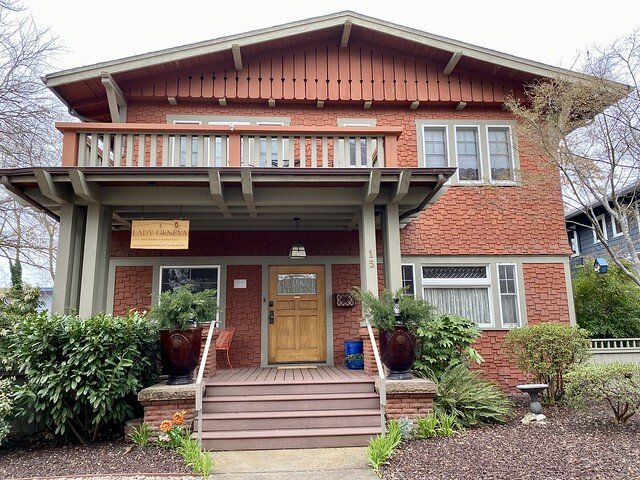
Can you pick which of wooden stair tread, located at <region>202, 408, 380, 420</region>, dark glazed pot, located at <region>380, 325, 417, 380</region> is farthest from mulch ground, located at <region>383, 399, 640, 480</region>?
dark glazed pot, located at <region>380, 325, 417, 380</region>

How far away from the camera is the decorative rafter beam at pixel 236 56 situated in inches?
338

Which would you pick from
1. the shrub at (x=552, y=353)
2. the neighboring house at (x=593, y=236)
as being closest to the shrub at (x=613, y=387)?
the shrub at (x=552, y=353)

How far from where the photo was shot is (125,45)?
120 feet

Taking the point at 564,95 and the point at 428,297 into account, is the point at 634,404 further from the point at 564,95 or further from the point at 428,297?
the point at 564,95

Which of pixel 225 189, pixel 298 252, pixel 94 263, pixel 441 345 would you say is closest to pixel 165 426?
pixel 94 263

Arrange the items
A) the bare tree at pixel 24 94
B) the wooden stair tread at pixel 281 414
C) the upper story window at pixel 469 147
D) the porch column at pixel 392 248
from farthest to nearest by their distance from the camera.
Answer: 1. the bare tree at pixel 24 94
2. the upper story window at pixel 469 147
3. the porch column at pixel 392 248
4. the wooden stair tread at pixel 281 414

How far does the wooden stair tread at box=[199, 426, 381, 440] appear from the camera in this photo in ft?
17.5

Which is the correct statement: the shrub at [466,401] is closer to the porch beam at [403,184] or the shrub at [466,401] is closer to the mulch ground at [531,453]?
the mulch ground at [531,453]

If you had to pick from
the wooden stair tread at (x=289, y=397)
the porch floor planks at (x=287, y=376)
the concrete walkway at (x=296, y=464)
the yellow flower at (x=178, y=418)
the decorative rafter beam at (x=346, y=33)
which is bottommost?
the concrete walkway at (x=296, y=464)

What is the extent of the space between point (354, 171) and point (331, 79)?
11.8ft

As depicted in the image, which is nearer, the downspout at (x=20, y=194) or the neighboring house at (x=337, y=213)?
the downspout at (x=20, y=194)

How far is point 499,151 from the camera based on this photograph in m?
9.27

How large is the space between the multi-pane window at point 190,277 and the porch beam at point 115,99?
9.65ft

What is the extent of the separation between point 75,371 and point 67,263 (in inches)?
70.1
